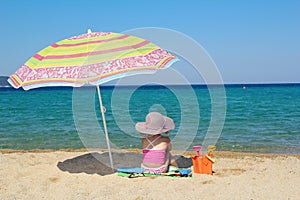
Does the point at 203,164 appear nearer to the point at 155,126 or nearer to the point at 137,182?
the point at 155,126

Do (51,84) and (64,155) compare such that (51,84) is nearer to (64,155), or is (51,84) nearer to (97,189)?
(97,189)

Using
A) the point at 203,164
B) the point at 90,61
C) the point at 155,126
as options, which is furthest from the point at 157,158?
the point at 90,61

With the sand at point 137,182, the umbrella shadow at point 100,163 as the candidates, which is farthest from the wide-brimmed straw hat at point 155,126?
the umbrella shadow at point 100,163

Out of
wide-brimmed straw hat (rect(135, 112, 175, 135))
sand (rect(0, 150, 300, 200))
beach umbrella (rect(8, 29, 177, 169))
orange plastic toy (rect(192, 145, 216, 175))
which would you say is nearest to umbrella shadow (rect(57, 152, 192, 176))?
sand (rect(0, 150, 300, 200))

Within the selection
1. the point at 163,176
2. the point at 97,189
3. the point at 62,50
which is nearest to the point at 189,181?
the point at 163,176

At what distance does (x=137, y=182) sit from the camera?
16.7 feet

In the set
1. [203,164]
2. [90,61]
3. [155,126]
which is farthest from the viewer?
[203,164]

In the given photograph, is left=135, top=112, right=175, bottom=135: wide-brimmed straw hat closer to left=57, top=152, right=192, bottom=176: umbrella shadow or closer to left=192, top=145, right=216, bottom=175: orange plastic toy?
left=192, top=145, right=216, bottom=175: orange plastic toy

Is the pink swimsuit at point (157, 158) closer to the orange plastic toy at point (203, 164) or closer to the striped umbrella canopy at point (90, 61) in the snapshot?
the orange plastic toy at point (203, 164)

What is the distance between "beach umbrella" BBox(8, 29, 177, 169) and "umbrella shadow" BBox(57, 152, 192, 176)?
1.72 m

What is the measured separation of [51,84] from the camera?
195 inches

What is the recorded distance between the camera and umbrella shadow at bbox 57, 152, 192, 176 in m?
6.09

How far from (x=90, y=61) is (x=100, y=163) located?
2.31 meters

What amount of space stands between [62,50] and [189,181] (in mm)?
2628
